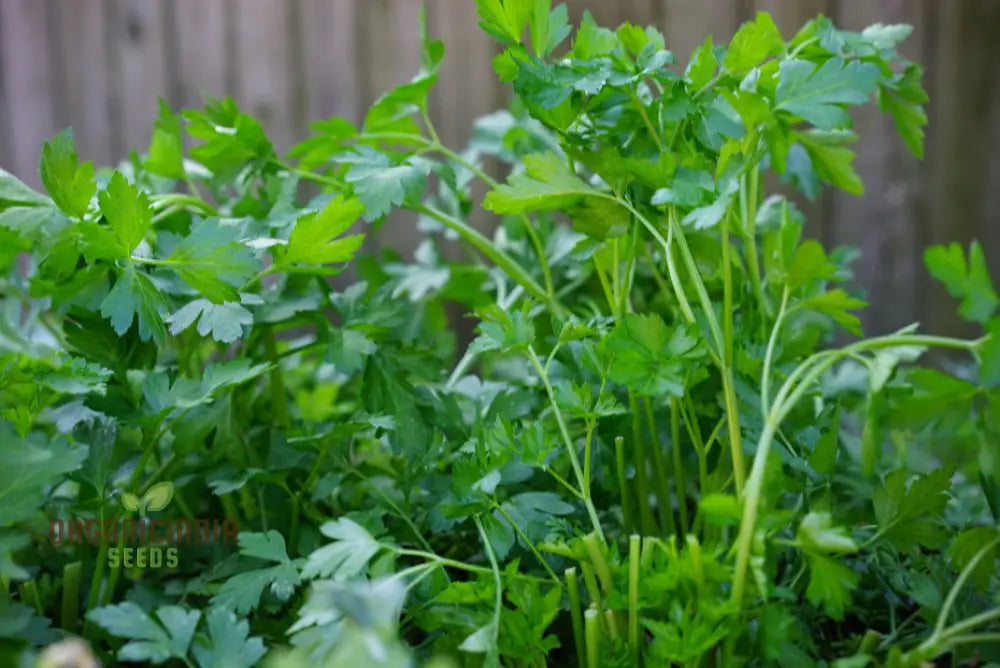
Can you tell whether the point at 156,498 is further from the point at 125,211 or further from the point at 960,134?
the point at 960,134

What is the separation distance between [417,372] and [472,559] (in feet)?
0.64

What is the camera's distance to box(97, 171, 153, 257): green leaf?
66 centimetres

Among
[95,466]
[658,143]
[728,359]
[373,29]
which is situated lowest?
[95,466]

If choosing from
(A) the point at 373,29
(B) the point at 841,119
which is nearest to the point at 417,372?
(B) the point at 841,119

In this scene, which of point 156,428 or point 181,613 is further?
point 156,428

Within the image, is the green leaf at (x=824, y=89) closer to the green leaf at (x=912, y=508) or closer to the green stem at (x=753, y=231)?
the green stem at (x=753, y=231)

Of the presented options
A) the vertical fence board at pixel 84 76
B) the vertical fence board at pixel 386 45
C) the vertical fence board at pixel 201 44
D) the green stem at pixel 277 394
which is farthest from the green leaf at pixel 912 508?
the vertical fence board at pixel 84 76

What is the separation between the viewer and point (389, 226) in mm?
1443

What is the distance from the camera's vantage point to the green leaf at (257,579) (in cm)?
65

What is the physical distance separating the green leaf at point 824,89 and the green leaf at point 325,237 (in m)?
0.36

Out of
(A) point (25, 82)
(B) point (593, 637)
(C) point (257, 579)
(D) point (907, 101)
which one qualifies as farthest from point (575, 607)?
(A) point (25, 82)

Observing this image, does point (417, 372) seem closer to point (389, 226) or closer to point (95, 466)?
point (95, 466)

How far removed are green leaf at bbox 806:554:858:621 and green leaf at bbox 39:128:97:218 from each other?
25.2 inches

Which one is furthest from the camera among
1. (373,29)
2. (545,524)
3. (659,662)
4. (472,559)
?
(373,29)
